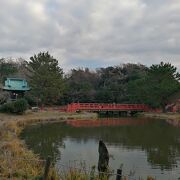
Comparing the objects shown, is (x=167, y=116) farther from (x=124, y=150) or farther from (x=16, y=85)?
(x=124, y=150)

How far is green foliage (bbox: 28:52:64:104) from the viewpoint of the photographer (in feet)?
151

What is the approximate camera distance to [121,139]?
79.0 feet

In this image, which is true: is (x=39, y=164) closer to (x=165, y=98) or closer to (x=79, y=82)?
(x=165, y=98)

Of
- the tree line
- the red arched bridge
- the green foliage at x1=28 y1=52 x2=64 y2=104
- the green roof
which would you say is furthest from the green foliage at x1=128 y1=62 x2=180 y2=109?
the green roof

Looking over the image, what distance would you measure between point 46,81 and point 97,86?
1925cm

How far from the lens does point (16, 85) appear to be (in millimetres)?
52469

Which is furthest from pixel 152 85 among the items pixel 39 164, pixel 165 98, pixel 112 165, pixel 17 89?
pixel 39 164

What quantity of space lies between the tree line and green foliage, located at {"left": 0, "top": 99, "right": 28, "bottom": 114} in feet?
24.1

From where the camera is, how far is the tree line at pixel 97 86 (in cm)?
4634

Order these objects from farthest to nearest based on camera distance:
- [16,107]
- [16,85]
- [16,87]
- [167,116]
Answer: [16,85] < [16,87] < [167,116] < [16,107]

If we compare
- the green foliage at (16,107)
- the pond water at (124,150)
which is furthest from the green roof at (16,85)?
the pond water at (124,150)

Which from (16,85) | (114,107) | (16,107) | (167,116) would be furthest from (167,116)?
(16,85)

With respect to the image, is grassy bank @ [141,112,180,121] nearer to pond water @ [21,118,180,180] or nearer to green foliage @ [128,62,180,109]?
green foliage @ [128,62,180,109]

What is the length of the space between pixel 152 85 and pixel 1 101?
2101cm
